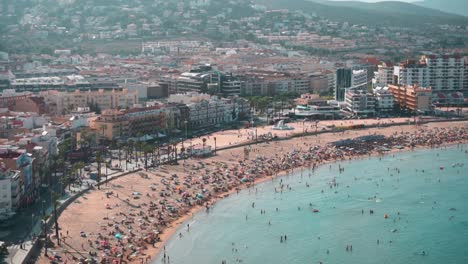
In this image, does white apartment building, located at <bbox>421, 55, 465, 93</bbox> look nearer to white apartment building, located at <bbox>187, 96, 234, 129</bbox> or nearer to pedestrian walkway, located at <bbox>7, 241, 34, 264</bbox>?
white apartment building, located at <bbox>187, 96, 234, 129</bbox>

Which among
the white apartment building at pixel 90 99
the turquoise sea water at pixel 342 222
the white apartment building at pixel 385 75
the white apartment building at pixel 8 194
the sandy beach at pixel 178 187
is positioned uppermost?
the white apartment building at pixel 385 75

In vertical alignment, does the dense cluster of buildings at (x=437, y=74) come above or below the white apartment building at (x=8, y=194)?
above

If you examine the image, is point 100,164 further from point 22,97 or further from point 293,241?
point 22,97

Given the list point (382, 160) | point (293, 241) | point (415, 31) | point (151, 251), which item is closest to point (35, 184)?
point (151, 251)

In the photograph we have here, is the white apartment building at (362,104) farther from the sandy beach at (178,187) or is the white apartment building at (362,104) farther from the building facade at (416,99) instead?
the sandy beach at (178,187)

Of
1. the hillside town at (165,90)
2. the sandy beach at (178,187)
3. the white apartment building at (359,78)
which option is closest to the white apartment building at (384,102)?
the hillside town at (165,90)

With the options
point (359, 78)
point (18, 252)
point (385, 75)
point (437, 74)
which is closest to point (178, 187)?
point (18, 252)

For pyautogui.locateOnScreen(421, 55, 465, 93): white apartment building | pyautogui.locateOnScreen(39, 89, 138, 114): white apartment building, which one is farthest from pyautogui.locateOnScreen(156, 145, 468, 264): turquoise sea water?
pyautogui.locateOnScreen(421, 55, 465, 93): white apartment building
